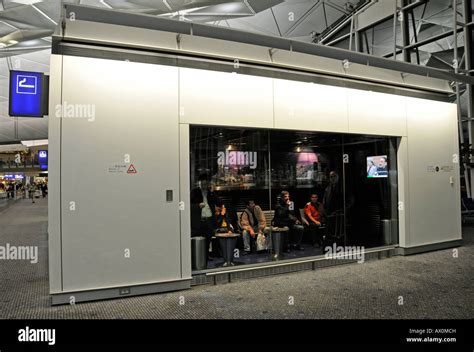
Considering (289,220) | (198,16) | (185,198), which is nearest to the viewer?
(185,198)

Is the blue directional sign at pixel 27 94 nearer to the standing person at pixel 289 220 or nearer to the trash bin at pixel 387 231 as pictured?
the standing person at pixel 289 220

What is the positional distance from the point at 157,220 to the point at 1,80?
87.9 ft

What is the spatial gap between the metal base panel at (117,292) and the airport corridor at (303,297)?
0.10 metres

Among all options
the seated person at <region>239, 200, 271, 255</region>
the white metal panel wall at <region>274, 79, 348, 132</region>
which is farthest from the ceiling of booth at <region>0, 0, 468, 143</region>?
the seated person at <region>239, 200, 271, 255</region>

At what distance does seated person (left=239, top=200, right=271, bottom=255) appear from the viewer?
7414mm

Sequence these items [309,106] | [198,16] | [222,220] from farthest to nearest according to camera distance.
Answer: [198,16] < [222,220] < [309,106]

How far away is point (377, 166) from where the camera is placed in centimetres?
870

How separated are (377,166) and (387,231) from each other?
1.57 metres

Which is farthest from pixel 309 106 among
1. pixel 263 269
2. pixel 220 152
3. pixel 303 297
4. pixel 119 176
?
pixel 119 176

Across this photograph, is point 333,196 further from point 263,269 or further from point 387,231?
point 263,269

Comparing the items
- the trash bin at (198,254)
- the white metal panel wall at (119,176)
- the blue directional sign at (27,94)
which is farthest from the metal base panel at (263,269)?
the blue directional sign at (27,94)

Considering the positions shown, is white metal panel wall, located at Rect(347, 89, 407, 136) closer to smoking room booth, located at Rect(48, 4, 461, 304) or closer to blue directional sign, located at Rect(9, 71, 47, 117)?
smoking room booth, located at Rect(48, 4, 461, 304)

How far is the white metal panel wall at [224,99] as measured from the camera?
19.2 feet
